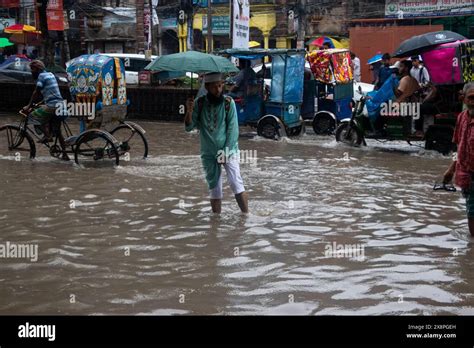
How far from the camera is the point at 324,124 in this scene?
1616 centimetres

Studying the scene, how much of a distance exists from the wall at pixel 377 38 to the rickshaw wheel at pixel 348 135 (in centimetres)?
1196

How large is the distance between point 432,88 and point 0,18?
100 feet

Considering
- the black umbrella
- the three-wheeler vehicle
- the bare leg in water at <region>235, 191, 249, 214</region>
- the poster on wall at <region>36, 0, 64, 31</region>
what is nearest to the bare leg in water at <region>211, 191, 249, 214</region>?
the bare leg in water at <region>235, 191, 249, 214</region>

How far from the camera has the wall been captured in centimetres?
2599

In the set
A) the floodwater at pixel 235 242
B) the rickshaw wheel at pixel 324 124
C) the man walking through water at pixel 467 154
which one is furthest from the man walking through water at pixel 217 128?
the rickshaw wheel at pixel 324 124

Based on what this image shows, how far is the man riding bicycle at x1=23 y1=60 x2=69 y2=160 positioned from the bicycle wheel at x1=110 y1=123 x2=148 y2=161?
3.22 feet

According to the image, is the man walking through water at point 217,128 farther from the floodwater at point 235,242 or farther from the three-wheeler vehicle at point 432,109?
the three-wheeler vehicle at point 432,109

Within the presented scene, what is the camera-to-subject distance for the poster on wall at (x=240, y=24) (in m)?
16.6

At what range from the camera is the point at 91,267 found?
572cm

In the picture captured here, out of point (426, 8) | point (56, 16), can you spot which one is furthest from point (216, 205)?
point (56, 16)

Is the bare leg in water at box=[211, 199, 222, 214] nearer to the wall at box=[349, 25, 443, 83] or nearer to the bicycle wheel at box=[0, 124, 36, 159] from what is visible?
the bicycle wheel at box=[0, 124, 36, 159]

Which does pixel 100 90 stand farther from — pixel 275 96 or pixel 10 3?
pixel 10 3

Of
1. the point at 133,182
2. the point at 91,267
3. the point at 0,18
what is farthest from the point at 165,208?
the point at 0,18
